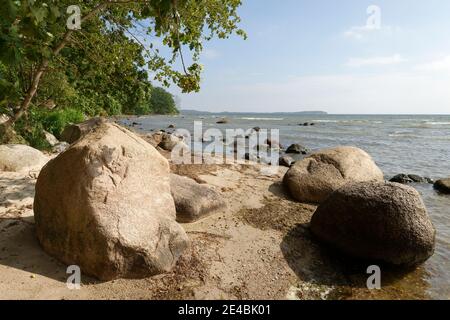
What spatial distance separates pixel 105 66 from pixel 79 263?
3844 mm

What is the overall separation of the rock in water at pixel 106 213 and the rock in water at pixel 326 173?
4.03 m

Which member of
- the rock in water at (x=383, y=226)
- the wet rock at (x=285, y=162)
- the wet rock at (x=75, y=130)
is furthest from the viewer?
the wet rock at (x=75, y=130)

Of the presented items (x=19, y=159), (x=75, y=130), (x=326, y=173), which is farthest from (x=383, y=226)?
(x=75, y=130)

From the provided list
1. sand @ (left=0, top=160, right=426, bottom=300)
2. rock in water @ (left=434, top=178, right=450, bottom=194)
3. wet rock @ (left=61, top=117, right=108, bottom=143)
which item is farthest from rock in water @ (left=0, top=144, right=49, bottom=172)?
rock in water @ (left=434, top=178, right=450, bottom=194)

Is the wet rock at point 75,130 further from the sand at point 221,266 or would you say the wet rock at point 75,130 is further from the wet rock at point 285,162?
the wet rock at point 285,162

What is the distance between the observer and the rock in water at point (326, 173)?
789 centimetres

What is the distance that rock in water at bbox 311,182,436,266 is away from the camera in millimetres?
5035

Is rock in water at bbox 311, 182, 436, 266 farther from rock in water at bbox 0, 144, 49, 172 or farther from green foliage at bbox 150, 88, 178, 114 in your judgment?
green foliage at bbox 150, 88, 178, 114

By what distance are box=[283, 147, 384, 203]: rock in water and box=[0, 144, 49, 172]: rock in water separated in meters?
6.19

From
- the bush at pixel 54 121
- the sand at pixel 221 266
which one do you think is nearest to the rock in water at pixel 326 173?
the sand at pixel 221 266

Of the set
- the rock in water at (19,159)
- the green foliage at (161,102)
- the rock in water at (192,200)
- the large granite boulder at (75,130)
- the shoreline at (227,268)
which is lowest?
the shoreline at (227,268)
